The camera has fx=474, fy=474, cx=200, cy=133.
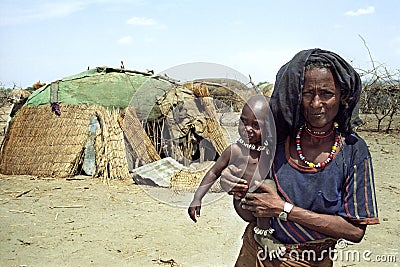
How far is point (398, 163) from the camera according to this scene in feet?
28.3

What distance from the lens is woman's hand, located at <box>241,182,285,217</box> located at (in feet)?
4.88

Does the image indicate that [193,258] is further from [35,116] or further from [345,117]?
[35,116]

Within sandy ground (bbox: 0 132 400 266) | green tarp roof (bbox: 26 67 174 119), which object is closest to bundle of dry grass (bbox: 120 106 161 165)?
green tarp roof (bbox: 26 67 174 119)

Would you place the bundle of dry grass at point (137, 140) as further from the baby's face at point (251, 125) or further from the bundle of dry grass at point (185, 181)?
the baby's face at point (251, 125)

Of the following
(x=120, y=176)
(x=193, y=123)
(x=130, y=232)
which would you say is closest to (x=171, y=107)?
(x=193, y=123)

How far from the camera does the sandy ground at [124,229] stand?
13.2 ft

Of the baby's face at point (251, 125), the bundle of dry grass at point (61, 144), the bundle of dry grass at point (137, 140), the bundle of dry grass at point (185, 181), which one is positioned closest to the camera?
the baby's face at point (251, 125)

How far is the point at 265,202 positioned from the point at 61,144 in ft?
21.7

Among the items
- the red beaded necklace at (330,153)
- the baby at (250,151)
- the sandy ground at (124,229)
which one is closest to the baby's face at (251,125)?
the baby at (250,151)

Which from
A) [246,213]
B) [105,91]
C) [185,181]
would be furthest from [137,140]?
[246,213]

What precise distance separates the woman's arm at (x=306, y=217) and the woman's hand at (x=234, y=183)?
82 mm

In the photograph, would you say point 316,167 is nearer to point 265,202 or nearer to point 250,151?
point 265,202

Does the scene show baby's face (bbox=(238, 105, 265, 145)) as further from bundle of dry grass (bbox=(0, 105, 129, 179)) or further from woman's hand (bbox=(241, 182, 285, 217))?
bundle of dry grass (bbox=(0, 105, 129, 179))

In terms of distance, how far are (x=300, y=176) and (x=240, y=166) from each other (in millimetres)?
288
